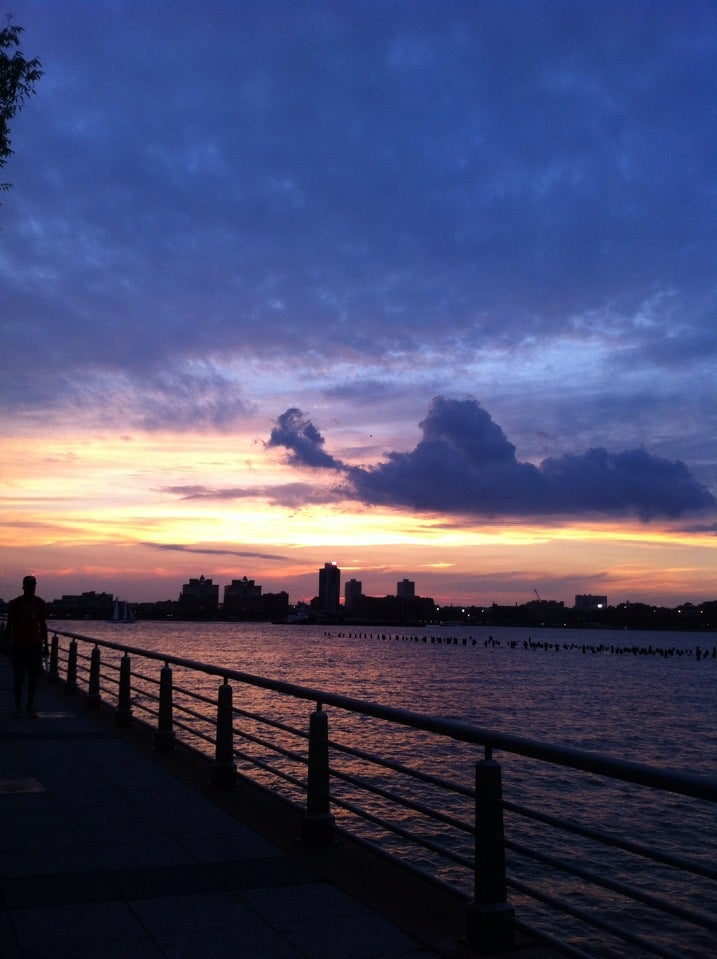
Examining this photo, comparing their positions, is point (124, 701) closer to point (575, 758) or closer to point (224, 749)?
point (224, 749)

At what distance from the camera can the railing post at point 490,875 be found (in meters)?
5.11

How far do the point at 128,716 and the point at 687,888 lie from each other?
11280 millimetres

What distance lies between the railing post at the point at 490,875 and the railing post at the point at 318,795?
87.2 inches

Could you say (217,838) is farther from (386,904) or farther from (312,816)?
(386,904)

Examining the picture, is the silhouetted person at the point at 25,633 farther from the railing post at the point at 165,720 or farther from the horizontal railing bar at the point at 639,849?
the horizontal railing bar at the point at 639,849

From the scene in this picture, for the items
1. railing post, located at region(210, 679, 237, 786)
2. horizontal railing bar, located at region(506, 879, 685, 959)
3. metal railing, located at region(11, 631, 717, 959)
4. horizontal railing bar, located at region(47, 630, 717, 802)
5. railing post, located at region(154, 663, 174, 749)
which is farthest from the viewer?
railing post, located at region(154, 663, 174, 749)

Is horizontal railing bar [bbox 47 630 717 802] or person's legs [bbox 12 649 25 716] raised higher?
horizontal railing bar [bbox 47 630 717 802]

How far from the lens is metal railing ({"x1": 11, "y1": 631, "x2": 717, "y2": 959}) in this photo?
4895 mm

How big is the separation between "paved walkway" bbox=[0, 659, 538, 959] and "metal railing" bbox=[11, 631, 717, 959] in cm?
53

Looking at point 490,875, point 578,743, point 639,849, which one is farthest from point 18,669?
point 578,743

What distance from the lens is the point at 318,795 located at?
734 centimetres

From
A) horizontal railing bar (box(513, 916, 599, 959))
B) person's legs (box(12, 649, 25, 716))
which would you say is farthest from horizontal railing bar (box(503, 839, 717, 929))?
person's legs (box(12, 649, 25, 716))

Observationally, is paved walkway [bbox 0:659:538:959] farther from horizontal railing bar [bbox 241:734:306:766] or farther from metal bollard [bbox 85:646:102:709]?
metal bollard [bbox 85:646:102:709]

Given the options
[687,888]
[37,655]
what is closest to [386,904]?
[37,655]
